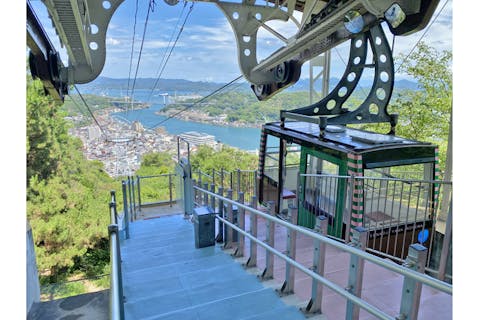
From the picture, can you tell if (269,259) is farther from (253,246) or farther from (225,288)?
(225,288)

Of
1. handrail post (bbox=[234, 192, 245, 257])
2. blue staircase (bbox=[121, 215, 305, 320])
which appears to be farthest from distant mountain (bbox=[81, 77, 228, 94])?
handrail post (bbox=[234, 192, 245, 257])

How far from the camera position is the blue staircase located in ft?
7.86

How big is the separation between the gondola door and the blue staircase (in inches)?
81.0

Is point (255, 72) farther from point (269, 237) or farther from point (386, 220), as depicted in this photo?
point (269, 237)

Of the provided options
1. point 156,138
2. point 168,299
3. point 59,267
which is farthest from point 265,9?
point 156,138

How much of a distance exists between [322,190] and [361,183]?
113 cm

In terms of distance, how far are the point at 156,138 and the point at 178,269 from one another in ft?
99.4

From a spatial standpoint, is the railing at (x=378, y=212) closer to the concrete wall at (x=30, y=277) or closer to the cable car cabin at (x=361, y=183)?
the cable car cabin at (x=361, y=183)

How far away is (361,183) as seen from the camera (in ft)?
14.6

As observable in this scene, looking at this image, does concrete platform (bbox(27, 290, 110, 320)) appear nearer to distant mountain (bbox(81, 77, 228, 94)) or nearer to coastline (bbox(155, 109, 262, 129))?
distant mountain (bbox(81, 77, 228, 94))

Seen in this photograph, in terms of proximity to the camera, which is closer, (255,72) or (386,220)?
(386,220)

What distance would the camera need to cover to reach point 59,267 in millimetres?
14078

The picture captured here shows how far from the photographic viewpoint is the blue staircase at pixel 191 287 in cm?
240

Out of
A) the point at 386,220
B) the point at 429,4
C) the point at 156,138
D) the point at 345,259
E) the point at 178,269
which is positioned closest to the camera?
the point at 429,4
